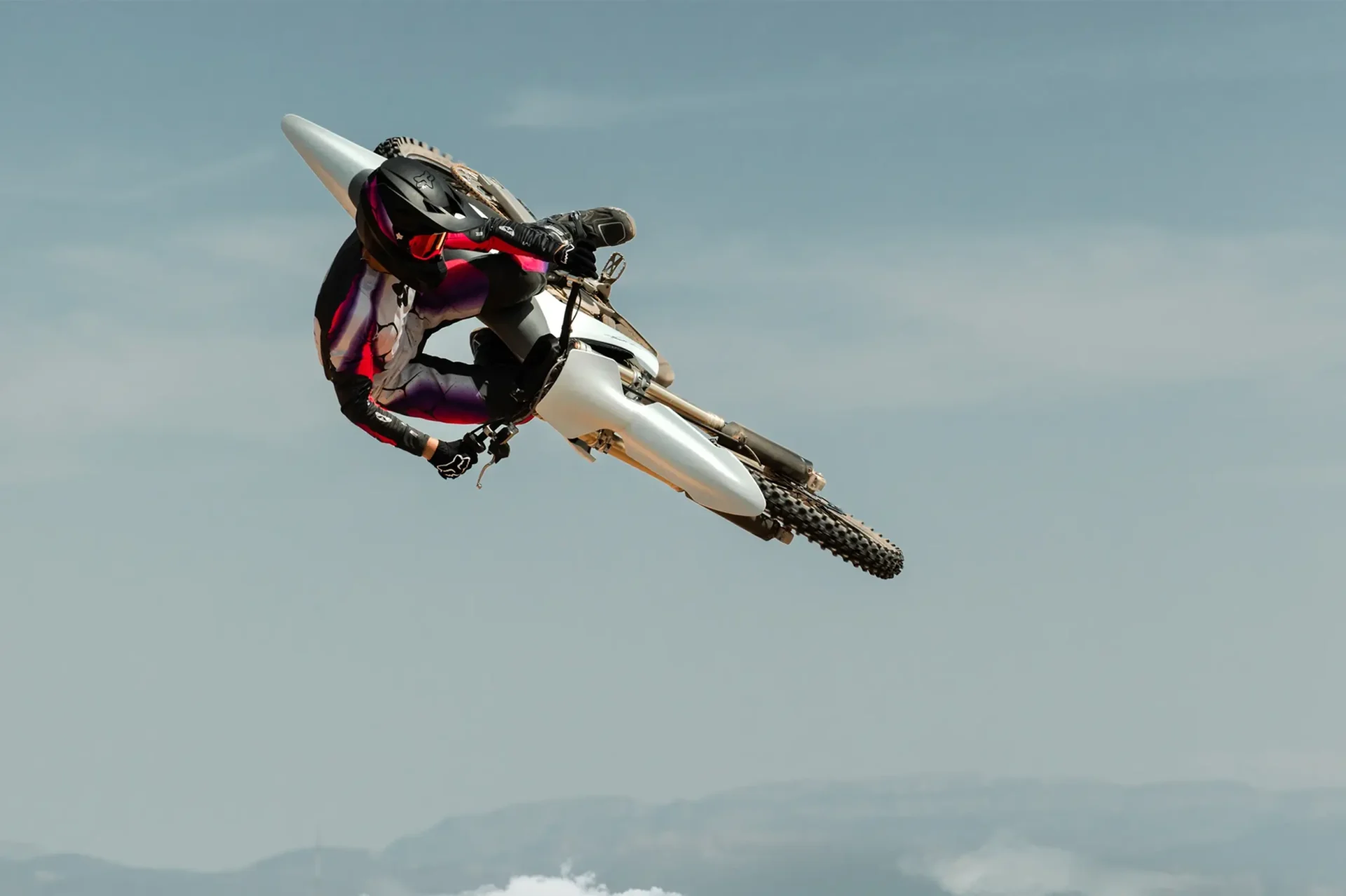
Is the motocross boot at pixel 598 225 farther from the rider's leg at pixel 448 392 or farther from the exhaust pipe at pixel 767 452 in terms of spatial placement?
the exhaust pipe at pixel 767 452

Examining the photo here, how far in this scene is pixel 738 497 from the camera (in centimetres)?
2692

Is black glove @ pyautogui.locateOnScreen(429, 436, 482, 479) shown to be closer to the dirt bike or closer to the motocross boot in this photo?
the dirt bike

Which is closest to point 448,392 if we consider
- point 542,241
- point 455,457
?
point 455,457

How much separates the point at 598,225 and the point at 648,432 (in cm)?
365

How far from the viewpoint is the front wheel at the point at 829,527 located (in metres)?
28.4

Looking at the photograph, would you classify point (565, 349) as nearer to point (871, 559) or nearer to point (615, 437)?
point (615, 437)

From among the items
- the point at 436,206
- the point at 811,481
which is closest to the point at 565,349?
the point at 436,206

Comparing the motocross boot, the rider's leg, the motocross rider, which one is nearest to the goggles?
the motocross rider

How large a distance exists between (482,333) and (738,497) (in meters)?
4.21

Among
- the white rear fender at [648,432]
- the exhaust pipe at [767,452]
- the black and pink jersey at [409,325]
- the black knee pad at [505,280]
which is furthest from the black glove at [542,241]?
the exhaust pipe at [767,452]

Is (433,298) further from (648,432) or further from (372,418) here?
(648,432)

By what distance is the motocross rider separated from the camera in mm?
22797

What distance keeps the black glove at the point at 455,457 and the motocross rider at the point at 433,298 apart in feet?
0.04

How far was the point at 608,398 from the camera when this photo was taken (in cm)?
2570
